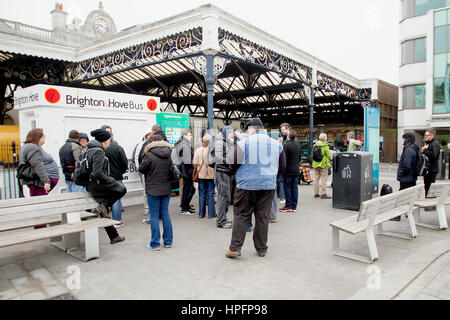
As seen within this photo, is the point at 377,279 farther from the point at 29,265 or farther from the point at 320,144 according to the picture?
the point at 320,144

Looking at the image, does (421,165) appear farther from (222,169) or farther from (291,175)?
(222,169)

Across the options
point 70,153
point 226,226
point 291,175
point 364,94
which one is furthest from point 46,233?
point 364,94

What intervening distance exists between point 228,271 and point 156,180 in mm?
1507

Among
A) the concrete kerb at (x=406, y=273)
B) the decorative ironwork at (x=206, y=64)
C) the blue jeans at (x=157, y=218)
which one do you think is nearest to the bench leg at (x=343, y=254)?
the concrete kerb at (x=406, y=273)

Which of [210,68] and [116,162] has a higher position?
[210,68]

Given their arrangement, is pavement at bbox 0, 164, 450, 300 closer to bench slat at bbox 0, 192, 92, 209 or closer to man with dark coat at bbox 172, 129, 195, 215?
bench slat at bbox 0, 192, 92, 209

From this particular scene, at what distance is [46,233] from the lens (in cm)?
352

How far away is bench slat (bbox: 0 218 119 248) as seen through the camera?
327 centimetres

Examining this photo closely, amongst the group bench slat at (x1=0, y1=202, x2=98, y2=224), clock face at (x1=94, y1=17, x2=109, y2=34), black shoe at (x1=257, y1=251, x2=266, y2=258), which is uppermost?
clock face at (x1=94, y1=17, x2=109, y2=34)

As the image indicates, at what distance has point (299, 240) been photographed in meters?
4.60

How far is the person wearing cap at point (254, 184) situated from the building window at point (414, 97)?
21.8m

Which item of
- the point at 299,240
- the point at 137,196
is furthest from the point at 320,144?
the point at 137,196

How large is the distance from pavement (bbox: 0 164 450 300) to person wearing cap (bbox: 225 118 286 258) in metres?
0.26

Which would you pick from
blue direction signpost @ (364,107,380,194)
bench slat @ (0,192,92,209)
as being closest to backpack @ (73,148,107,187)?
bench slat @ (0,192,92,209)
